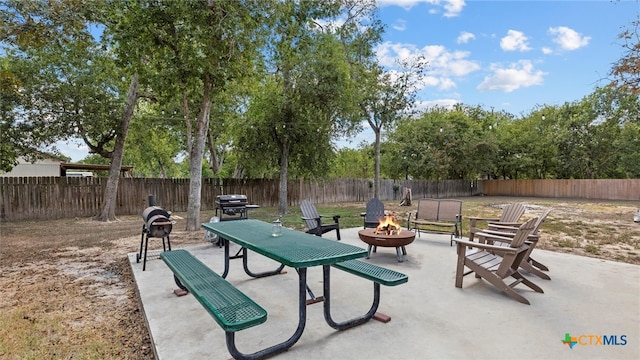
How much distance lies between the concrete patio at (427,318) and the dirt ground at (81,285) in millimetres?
228

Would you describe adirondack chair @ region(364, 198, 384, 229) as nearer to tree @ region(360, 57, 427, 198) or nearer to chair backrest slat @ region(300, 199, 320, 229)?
chair backrest slat @ region(300, 199, 320, 229)

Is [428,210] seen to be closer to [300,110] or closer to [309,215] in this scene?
[309,215]

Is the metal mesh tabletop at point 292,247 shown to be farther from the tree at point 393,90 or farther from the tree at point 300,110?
the tree at point 393,90

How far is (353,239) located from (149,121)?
1040 cm

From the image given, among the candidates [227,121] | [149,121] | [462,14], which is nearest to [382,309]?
[462,14]

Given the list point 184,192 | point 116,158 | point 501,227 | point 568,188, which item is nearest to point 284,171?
point 184,192

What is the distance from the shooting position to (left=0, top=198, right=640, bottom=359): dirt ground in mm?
2428

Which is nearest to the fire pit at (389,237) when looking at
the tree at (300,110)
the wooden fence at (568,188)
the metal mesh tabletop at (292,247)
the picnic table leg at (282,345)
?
the metal mesh tabletop at (292,247)

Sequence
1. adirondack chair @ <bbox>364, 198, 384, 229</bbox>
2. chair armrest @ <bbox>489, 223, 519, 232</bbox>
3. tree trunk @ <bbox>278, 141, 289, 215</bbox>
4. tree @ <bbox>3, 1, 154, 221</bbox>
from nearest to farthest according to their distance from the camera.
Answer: chair armrest @ <bbox>489, 223, 519, 232</bbox> → adirondack chair @ <bbox>364, 198, 384, 229</bbox> → tree @ <bbox>3, 1, 154, 221</bbox> → tree trunk @ <bbox>278, 141, 289, 215</bbox>

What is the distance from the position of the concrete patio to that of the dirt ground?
9.0 inches

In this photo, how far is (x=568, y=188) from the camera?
22188 millimetres

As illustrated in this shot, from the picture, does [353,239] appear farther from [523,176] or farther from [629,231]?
[523,176]

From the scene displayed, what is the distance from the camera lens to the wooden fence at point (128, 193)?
31.2 feet

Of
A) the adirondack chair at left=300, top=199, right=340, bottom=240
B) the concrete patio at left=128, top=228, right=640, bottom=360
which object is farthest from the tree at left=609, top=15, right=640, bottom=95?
the adirondack chair at left=300, top=199, right=340, bottom=240
